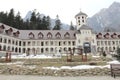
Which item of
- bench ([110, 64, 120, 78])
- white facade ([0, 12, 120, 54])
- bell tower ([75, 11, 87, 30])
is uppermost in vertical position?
bell tower ([75, 11, 87, 30])

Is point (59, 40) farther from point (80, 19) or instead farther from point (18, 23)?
point (18, 23)

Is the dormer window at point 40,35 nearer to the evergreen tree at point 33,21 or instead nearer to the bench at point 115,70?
the evergreen tree at point 33,21

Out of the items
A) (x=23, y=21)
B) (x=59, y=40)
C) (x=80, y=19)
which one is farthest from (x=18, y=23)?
(x=80, y=19)

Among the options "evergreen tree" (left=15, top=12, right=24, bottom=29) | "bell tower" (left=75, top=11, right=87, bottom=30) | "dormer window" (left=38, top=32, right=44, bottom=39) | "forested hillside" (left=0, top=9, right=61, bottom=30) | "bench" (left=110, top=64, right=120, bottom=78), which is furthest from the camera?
"evergreen tree" (left=15, top=12, right=24, bottom=29)

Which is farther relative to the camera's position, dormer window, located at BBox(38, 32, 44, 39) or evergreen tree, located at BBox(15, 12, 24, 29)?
evergreen tree, located at BBox(15, 12, 24, 29)

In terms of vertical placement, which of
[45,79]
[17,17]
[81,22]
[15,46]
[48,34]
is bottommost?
[45,79]

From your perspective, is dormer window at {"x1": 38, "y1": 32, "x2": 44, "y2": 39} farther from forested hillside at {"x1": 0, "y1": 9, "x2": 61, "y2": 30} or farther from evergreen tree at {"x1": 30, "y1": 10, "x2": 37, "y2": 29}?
evergreen tree at {"x1": 30, "y1": 10, "x2": 37, "y2": 29}

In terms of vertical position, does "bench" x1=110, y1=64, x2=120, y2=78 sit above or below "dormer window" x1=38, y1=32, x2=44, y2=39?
below

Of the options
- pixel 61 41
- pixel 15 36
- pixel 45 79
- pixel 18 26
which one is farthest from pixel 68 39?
pixel 45 79

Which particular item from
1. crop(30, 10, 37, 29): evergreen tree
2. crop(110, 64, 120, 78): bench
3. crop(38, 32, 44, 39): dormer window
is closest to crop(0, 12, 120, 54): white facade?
crop(38, 32, 44, 39): dormer window

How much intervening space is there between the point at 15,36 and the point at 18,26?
23.7m

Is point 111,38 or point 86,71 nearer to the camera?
point 86,71

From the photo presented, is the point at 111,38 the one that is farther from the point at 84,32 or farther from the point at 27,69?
the point at 27,69

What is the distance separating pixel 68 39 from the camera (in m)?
73.0
